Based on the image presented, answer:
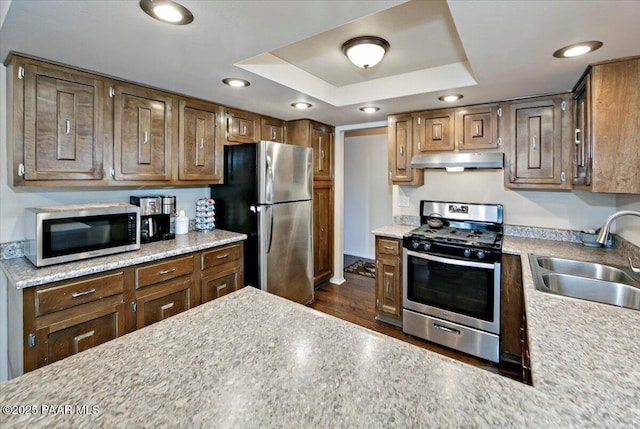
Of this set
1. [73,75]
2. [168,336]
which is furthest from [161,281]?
[73,75]

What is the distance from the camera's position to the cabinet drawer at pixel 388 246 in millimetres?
3085

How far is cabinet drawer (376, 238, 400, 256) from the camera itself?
3.09 metres

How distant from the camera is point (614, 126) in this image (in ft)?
6.10

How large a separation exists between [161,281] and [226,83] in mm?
1584

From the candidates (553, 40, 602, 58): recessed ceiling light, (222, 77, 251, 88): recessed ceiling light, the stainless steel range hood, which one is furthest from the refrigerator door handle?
(553, 40, 602, 58): recessed ceiling light

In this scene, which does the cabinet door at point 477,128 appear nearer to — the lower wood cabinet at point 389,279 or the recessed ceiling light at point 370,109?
the recessed ceiling light at point 370,109

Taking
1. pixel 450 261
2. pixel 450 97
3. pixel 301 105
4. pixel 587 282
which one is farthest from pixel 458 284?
pixel 301 105

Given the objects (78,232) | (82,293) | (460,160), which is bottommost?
(82,293)

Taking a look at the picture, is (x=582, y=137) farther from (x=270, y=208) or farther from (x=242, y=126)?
(x=242, y=126)

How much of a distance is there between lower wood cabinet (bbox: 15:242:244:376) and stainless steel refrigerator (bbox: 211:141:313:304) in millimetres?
428

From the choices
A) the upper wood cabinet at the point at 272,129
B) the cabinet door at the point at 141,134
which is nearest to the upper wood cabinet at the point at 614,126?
the upper wood cabinet at the point at 272,129

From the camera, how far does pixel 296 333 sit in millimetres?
1111

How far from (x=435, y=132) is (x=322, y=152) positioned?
4.76 ft

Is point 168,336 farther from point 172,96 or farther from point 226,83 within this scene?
point 172,96
